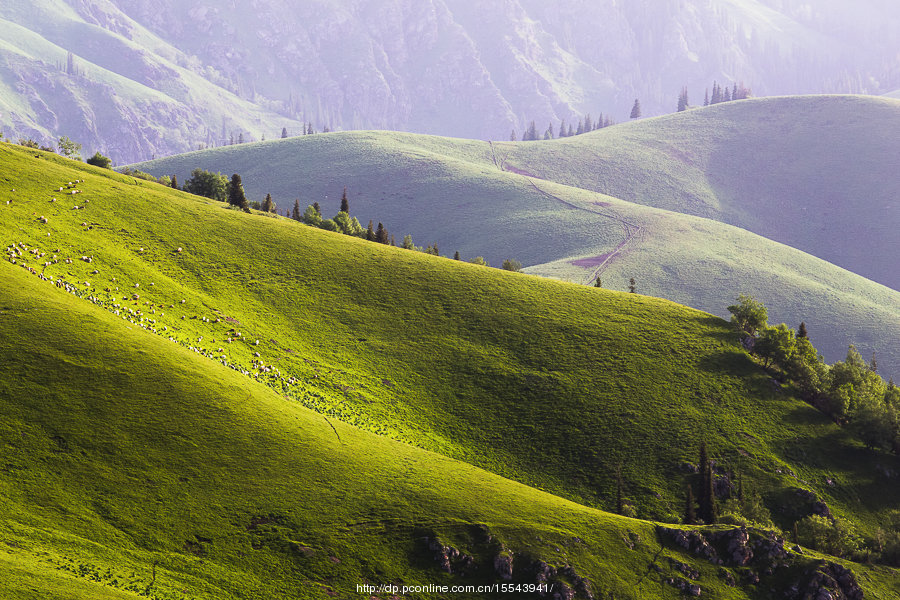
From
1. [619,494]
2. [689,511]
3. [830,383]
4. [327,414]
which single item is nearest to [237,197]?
[327,414]

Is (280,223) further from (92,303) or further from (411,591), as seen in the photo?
(411,591)

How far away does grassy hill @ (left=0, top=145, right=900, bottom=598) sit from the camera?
5631 centimetres

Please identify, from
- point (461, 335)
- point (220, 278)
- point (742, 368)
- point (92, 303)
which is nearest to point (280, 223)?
point (220, 278)

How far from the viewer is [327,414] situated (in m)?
86.5

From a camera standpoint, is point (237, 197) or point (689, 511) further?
point (237, 197)

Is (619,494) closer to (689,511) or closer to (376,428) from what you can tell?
(689,511)

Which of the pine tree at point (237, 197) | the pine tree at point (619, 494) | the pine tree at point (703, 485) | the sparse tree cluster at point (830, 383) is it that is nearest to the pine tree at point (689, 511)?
the pine tree at point (703, 485)

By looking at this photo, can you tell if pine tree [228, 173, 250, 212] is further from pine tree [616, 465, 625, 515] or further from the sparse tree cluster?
the sparse tree cluster

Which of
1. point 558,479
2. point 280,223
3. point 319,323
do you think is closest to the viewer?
point 558,479

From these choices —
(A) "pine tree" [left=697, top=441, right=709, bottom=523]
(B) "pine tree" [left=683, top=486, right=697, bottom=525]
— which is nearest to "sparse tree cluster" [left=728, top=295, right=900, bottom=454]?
(A) "pine tree" [left=697, top=441, right=709, bottom=523]

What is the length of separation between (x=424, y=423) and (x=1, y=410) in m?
49.2

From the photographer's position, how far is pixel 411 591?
59438 millimetres

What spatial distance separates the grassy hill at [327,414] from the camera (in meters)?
56.3

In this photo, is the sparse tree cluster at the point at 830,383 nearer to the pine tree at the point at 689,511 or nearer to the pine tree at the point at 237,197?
the pine tree at the point at 689,511
